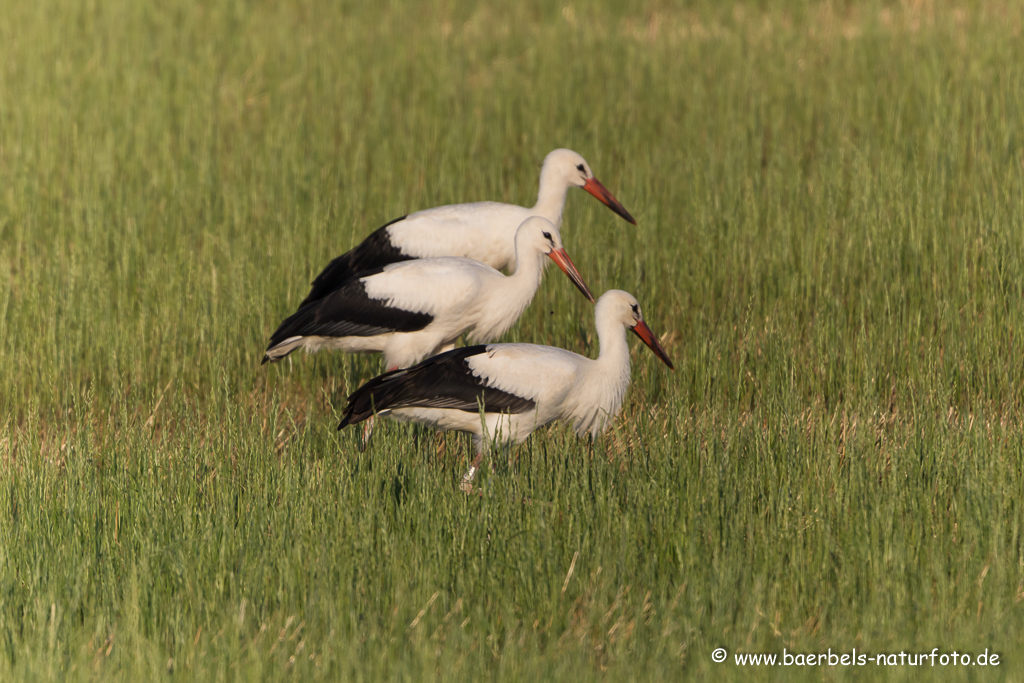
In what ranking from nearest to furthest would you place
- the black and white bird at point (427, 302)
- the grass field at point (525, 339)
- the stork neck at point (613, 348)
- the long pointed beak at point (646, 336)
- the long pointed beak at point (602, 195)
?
the grass field at point (525, 339)
the stork neck at point (613, 348)
the long pointed beak at point (646, 336)
the black and white bird at point (427, 302)
the long pointed beak at point (602, 195)

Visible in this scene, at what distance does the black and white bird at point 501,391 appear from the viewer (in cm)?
482

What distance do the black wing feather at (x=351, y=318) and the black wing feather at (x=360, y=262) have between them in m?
0.38

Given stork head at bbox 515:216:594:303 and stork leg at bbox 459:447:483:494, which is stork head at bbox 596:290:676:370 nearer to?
stork head at bbox 515:216:594:303

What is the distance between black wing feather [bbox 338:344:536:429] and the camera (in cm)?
481

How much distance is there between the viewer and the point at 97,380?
6.29 metres

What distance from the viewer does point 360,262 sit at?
239 inches

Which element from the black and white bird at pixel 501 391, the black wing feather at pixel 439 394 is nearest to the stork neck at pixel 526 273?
the black and white bird at pixel 501 391

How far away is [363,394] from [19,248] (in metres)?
3.35

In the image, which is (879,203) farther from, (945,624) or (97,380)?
(97,380)

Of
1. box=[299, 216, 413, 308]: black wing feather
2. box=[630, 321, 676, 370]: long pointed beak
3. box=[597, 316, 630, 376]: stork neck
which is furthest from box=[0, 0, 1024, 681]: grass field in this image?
box=[299, 216, 413, 308]: black wing feather

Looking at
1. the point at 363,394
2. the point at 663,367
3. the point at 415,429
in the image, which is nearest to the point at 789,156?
the point at 663,367

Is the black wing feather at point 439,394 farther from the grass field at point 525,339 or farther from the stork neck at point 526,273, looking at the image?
the stork neck at point 526,273

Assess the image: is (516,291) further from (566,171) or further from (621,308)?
(566,171)

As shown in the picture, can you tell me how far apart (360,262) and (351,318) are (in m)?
0.59
